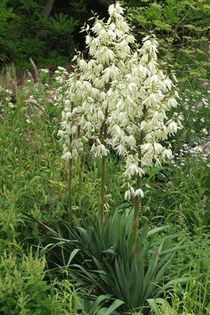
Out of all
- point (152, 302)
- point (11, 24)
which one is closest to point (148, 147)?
point (152, 302)

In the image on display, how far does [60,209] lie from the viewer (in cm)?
477

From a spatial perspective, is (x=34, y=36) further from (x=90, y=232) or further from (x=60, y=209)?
(x=90, y=232)

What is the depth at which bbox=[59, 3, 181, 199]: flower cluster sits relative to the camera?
3.78m

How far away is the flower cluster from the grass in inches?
15.4

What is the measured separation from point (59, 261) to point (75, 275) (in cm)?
29

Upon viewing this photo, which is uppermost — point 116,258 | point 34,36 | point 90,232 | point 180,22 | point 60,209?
point 34,36

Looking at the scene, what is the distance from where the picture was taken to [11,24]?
1081 cm

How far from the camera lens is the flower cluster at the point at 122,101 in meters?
3.78

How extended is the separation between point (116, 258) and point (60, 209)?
706 millimetres

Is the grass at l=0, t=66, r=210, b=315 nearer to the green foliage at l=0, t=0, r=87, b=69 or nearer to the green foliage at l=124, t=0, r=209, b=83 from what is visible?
the green foliage at l=124, t=0, r=209, b=83

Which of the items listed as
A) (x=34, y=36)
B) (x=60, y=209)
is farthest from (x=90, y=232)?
(x=34, y=36)

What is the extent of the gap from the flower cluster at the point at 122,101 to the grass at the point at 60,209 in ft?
1.28

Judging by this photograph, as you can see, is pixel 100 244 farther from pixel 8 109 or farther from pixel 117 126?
pixel 8 109

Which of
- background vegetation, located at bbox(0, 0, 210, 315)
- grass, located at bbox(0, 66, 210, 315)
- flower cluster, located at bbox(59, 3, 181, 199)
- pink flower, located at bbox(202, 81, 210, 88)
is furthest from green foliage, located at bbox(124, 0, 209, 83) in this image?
flower cluster, located at bbox(59, 3, 181, 199)
